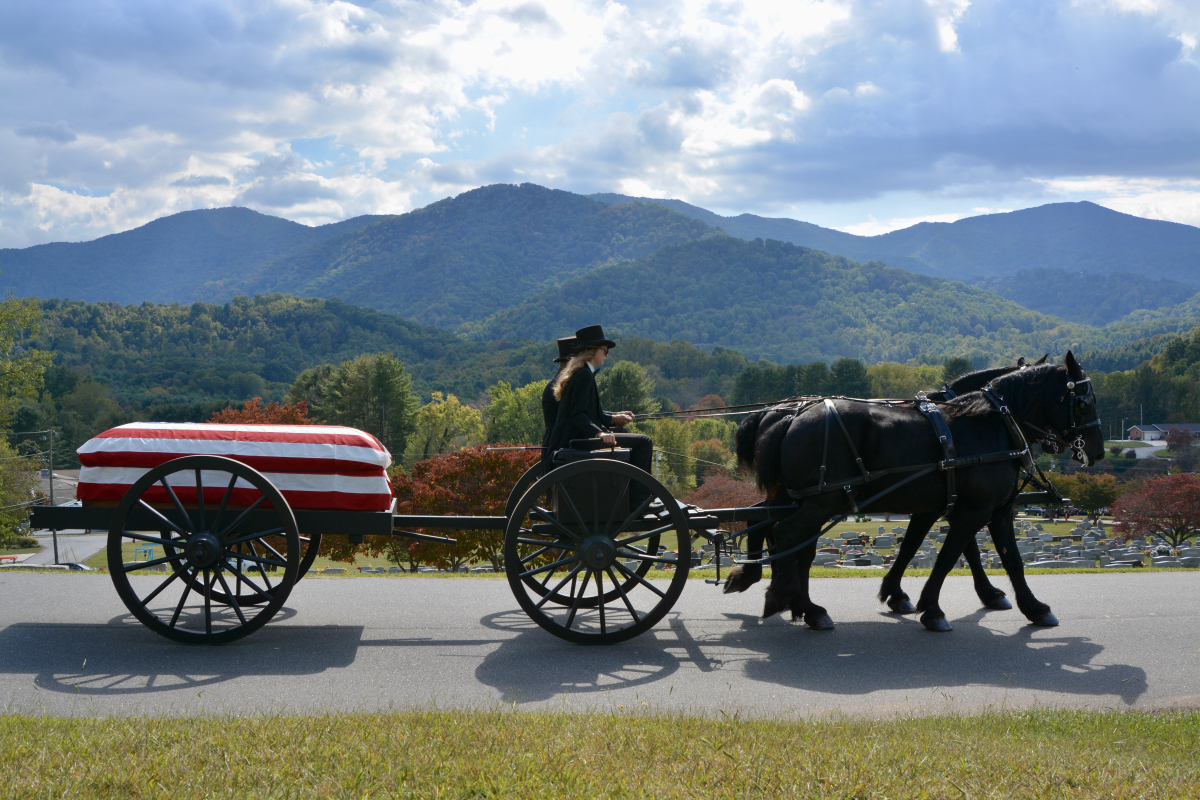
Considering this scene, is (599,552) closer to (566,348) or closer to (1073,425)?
(566,348)

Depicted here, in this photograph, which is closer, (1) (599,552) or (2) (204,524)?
(2) (204,524)

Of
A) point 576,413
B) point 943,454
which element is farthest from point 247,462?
point 943,454

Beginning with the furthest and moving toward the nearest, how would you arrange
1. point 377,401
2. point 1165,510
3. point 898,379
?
point 898,379, point 377,401, point 1165,510

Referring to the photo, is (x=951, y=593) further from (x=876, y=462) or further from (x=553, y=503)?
(x=553, y=503)

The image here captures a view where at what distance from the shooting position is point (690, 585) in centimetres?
920

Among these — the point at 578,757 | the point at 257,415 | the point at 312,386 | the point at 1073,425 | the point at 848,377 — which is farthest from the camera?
the point at 312,386

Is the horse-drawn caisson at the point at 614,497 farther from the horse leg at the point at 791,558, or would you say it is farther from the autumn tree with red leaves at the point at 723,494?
the autumn tree with red leaves at the point at 723,494

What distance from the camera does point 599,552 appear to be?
6355 millimetres

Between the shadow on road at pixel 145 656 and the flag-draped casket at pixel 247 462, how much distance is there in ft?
3.63

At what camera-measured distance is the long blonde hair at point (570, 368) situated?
22.3 feet

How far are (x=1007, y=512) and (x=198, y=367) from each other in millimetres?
133905

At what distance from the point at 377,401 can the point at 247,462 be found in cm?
6365

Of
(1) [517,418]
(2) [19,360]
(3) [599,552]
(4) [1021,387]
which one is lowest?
(1) [517,418]

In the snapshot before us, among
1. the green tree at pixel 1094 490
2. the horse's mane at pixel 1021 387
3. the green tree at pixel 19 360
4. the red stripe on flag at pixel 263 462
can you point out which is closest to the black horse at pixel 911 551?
the horse's mane at pixel 1021 387
